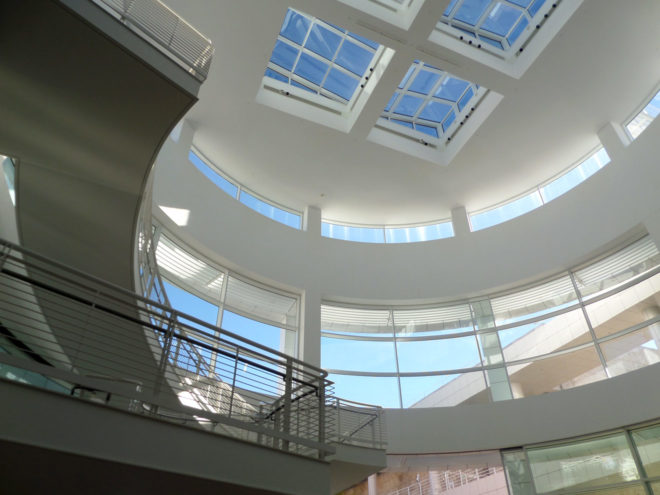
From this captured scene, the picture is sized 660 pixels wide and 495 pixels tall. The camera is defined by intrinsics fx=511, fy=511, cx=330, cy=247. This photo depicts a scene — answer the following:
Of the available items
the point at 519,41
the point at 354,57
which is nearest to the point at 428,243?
the point at 354,57

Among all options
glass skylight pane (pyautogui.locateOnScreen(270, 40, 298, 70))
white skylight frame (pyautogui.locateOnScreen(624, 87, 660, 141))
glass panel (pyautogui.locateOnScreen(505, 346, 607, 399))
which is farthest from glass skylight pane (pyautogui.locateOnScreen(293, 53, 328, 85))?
glass panel (pyautogui.locateOnScreen(505, 346, 607, 399))

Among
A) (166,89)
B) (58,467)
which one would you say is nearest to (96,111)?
(166,89)

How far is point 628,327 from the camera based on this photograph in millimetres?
9461

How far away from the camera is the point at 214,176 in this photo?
12.1 m

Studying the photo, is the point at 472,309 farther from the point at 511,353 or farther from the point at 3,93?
the point at 3,93

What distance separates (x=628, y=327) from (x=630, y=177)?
2.96 meters

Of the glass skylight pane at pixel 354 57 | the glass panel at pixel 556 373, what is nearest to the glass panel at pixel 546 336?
the glass panel at pixel 556 373

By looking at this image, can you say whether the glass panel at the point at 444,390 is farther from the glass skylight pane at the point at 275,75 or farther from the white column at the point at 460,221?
the glass skylight pane at the point at 275,75

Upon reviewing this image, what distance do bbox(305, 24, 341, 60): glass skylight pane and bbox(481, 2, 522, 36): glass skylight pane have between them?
297 centimetres

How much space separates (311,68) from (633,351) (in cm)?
843

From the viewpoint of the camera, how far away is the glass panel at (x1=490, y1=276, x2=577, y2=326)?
11.0 m

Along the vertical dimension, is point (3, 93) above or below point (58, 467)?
above

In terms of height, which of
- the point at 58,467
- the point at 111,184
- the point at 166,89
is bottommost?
the point at 58,467

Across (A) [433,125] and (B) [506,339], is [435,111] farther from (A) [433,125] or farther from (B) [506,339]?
(B) [506,339]
